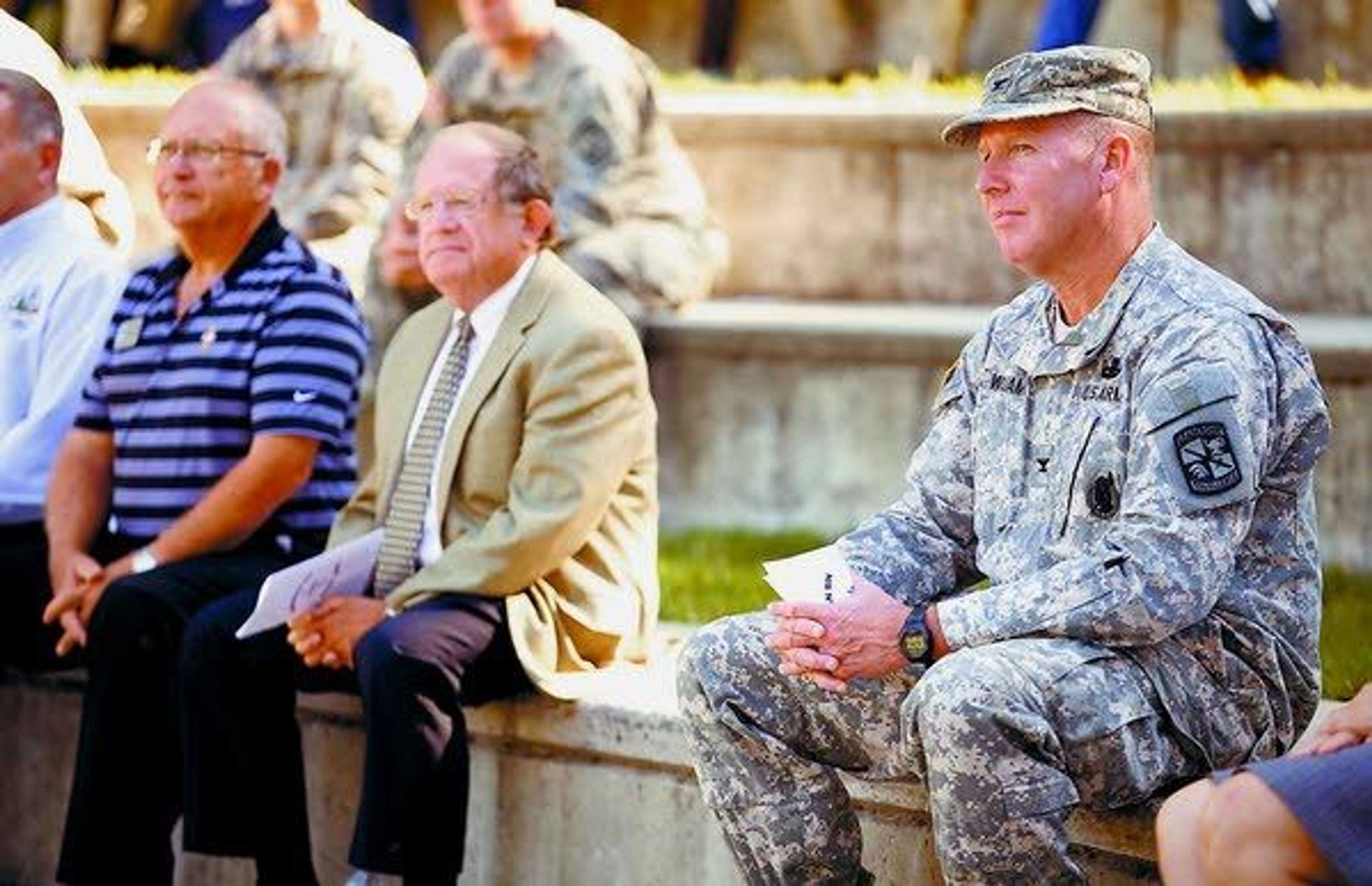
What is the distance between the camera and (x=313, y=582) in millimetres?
5031

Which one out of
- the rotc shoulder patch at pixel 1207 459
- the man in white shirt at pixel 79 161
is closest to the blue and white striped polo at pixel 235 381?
the man in white shirt at pixel 79 161

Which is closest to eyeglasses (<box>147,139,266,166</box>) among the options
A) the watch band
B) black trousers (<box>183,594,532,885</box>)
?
the watch band

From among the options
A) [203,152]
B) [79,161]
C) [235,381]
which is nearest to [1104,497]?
[235,381]

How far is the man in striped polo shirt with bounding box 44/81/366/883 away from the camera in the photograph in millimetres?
5336

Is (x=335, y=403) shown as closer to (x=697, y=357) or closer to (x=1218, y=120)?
(x=697, y=357)

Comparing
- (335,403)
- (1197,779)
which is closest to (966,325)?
(335,403)

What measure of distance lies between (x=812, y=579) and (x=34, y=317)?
7.58 ft

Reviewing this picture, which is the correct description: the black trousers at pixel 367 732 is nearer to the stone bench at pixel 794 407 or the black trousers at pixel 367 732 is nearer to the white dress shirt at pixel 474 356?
the white dress shirt at pixel 474 356

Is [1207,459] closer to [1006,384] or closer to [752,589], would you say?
[1006,384]

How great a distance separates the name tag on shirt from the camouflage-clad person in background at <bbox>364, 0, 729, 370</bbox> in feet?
6.24

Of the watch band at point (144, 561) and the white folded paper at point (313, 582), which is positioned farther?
the watch band at point (144, 561)

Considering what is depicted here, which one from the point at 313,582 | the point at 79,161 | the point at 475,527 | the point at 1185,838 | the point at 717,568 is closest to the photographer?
the point at 1185,838

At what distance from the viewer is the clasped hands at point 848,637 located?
162 inches

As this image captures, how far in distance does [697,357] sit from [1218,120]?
156cm
